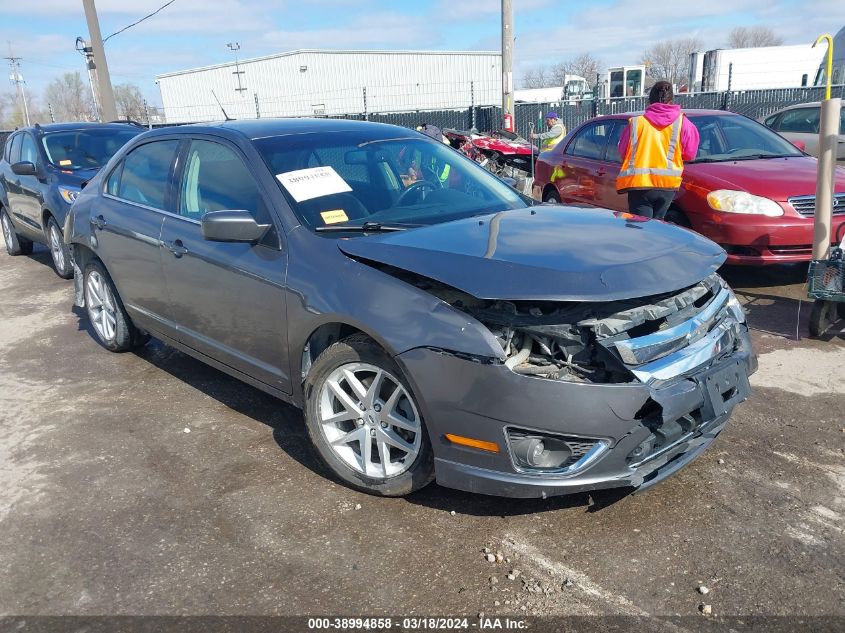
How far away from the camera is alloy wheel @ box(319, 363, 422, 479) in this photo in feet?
9.98

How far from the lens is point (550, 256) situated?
2908 millimetres

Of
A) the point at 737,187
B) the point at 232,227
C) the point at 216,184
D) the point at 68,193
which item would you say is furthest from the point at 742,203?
the point at 68,193

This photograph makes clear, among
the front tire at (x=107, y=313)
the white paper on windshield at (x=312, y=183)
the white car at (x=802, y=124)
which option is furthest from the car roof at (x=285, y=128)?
the white car at (x=802, y=124)

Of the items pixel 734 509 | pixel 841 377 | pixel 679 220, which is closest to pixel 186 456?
pixel 734 509

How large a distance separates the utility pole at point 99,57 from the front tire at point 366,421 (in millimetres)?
16067

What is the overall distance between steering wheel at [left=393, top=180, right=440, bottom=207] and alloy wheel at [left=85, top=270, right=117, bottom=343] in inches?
104

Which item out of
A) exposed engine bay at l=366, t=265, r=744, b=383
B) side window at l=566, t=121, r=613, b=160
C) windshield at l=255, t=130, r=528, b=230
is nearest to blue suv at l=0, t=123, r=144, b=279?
windshield at l=255, t=130, r=528, b=230

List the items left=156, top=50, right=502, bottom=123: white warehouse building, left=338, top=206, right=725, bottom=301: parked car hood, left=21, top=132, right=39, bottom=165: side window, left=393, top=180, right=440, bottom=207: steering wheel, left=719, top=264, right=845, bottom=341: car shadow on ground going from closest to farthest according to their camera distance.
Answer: left=338, top=206, right=725, bottom=301: parked car hood < left=393, top=180, right=440, bottom=207: steering wheel < left=719, top=264, right=845, bottom=341: car shadow on ground < left=21, top=132, right=39, bottom=165: side window < left=156, top=50, right=502, bottom=123: white warehouse building

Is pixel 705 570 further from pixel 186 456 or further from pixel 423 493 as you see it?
pixel 186 456

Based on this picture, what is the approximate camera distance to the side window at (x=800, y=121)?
11.1 meters

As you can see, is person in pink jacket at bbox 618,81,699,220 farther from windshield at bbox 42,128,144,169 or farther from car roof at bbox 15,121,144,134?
car roof at bbox 15,121,144,134

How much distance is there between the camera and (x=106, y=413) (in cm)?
441

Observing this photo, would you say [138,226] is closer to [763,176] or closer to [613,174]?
[613,174]

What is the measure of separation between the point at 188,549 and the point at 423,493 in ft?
3.48
